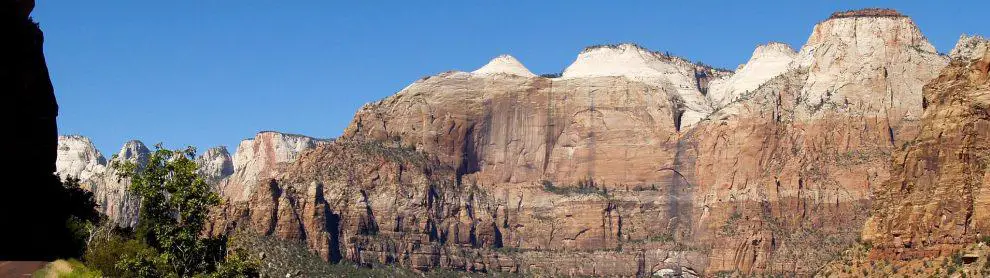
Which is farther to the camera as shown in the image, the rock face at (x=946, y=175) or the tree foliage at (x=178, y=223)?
the rock face at (x=946, y=175)

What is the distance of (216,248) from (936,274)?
74667 millimetres

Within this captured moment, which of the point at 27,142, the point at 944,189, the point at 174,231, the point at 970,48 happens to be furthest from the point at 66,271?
the point at 970,48

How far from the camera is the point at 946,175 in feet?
497

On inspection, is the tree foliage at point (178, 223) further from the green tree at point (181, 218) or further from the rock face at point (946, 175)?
the rock face at point (946, 175)

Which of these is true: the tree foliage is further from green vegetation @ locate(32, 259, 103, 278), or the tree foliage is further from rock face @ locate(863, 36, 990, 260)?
rock face @ locate(863, 36, 990, 260)

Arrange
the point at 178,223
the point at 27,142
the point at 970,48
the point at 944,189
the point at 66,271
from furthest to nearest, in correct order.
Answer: the point at 970,48
the point at 944,189
the point at 27,142
the point at 178,223
the point at 66,271

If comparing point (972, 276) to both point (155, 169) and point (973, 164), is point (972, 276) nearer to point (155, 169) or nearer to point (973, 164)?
point (973, 164)

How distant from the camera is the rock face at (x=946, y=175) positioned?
147625 millimetres

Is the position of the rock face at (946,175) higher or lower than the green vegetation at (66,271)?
higher

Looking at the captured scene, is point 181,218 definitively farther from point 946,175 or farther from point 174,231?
point 946,175

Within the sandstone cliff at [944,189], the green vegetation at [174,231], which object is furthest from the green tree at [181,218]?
the sandstone cliff at [944,189]

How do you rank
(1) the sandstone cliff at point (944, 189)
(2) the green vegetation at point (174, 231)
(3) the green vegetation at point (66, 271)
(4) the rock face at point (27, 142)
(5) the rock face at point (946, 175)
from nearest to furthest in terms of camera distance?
(3) the green vegetation at point (66, 271), (2) the green vegetation at point (174, 231), (4) the rock face at point (27, 142), (1) the sandstone cliff at point (944, 189), (5) the rock face at point (946, 175)

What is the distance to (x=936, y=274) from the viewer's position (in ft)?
476

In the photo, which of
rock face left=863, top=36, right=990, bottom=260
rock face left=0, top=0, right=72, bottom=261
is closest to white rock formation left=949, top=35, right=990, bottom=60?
rock face left=863, top=36, right=990, bottom=260
